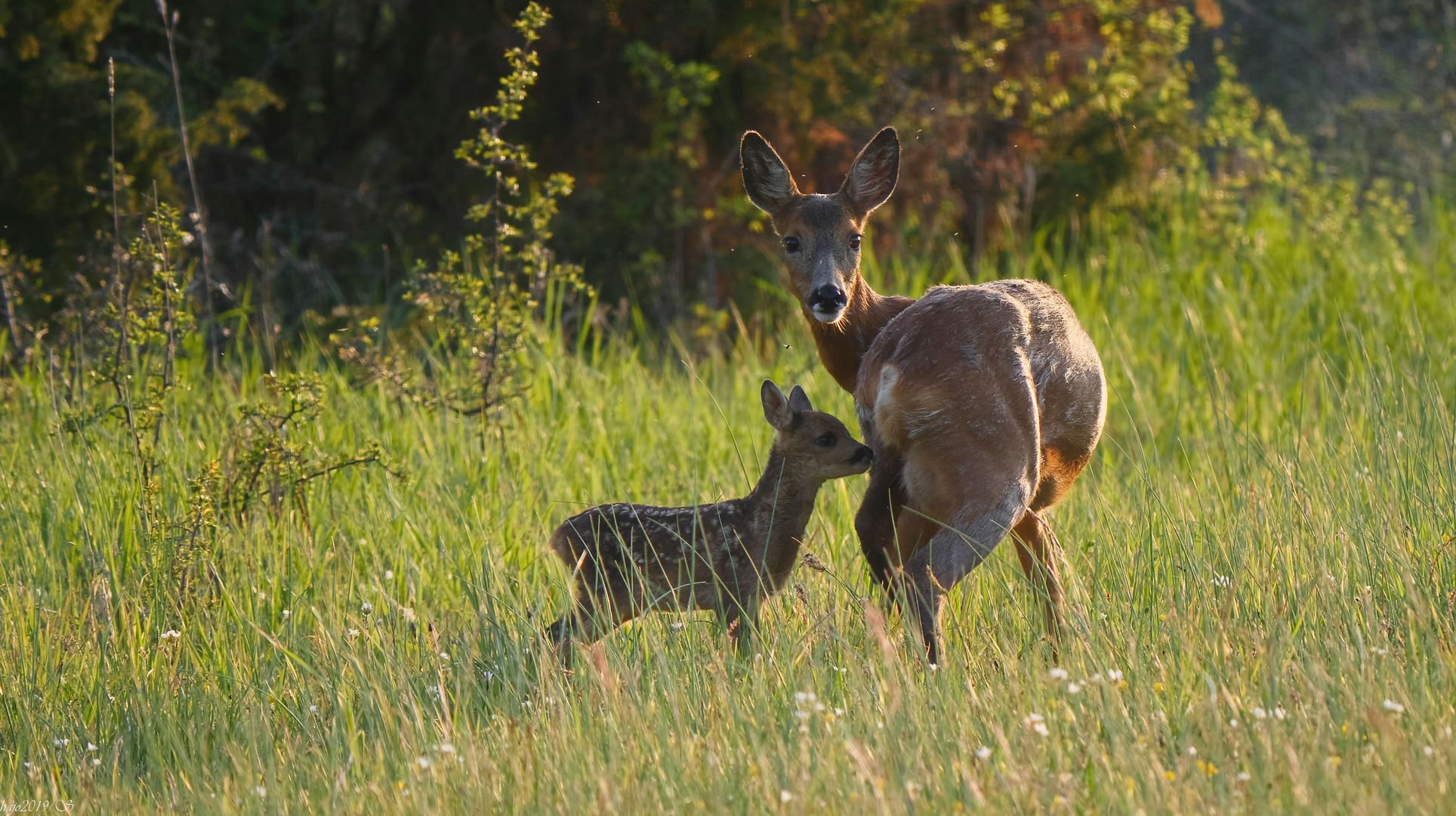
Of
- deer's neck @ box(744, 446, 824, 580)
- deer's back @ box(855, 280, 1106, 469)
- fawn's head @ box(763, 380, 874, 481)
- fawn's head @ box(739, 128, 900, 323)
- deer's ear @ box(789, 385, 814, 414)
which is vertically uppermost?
fawn's head @ box(739, 128, 900, 323)

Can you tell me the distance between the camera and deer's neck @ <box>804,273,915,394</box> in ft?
17.0

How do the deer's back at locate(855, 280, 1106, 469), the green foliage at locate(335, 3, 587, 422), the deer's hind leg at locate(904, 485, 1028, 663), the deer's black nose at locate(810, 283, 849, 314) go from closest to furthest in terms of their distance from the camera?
1. the deer's hind leg at locate(904, 485, 1028, 663)
2. the deer's back at locate(855, 280, 1106, 469)
3. the deer's black nose at locate(810, 283, 849, 314)
4. the green foliage at locate(335, 3, 587, 422)

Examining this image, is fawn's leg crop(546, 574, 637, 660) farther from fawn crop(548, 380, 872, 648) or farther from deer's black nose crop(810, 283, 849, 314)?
deer's black nose crop(810, 283, 849, 314)

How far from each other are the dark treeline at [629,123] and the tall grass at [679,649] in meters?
3.07

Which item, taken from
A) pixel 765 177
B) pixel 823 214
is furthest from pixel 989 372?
pixel 765 177

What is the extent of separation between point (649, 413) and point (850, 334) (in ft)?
8.04

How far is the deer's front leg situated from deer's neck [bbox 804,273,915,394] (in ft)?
2.23

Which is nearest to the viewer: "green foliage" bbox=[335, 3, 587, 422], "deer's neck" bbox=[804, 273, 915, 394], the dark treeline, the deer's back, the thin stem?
the deer's back

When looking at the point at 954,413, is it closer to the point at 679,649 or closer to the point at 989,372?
the point at 989,372

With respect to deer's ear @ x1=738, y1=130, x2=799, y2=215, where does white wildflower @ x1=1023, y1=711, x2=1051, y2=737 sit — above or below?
below

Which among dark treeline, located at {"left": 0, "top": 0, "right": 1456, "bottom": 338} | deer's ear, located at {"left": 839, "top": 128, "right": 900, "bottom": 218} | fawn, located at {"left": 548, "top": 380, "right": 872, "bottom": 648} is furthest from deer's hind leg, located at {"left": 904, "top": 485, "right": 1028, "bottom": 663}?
dark treeline, located at {"left": 0, "top": 0, "right": 1456, "bottom": 338}

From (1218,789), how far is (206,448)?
4.95 m

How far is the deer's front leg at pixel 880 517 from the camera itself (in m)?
4.54

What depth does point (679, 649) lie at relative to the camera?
4.35 m
